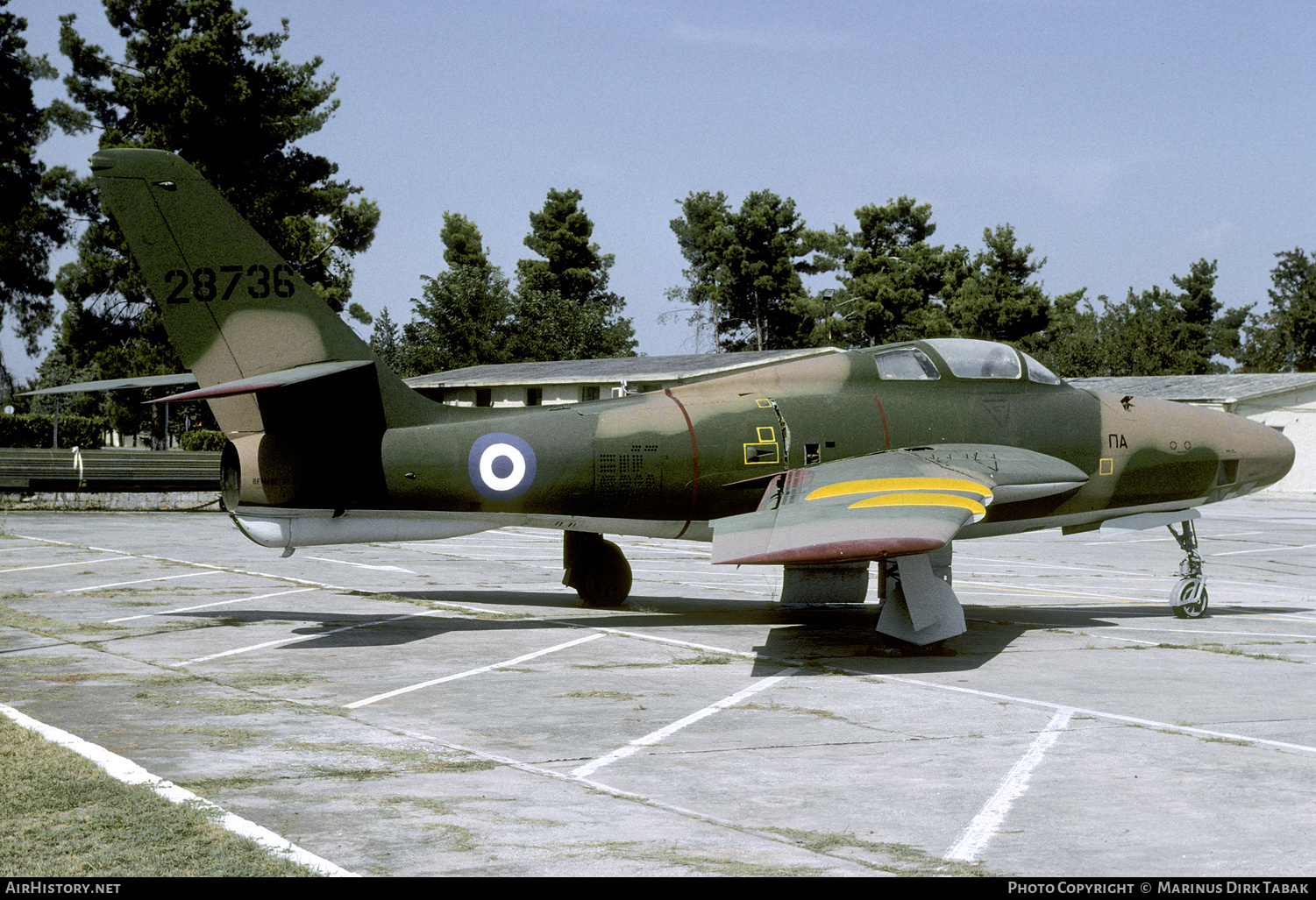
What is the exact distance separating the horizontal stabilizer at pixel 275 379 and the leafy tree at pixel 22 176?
48022mm

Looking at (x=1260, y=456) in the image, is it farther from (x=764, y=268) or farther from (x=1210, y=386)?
(x=764, y=268)

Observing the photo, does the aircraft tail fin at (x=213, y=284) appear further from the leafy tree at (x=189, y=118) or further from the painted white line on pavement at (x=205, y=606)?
the leafy tree at (x=189, y=118)

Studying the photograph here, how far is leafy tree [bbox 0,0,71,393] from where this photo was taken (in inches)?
2116

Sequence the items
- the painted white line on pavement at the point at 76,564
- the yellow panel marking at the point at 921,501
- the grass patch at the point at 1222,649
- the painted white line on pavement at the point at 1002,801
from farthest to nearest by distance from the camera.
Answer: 1. the painted white line on pavement at the point at 76,564
2. the grass patch at the point at 1222,649
3. the yellow panel marking at the point at 921,501
4. the painted white line on pavement at the point at 1002,801

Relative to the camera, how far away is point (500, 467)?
13.5m

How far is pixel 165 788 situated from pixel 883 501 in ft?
24.3

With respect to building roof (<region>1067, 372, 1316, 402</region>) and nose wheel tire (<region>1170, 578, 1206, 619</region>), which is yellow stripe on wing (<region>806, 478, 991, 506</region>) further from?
building roof (<region>1067, 372, 1316, 402</region>)

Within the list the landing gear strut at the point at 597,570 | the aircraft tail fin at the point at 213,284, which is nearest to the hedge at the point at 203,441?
the landing gear strut at the point at 597,570

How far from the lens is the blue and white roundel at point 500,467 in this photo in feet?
44.3

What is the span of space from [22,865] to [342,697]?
14.8ft

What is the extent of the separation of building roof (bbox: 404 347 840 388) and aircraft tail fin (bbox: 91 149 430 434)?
3903 centimetres

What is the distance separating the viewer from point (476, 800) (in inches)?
266

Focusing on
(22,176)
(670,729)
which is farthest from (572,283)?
(670,729)
